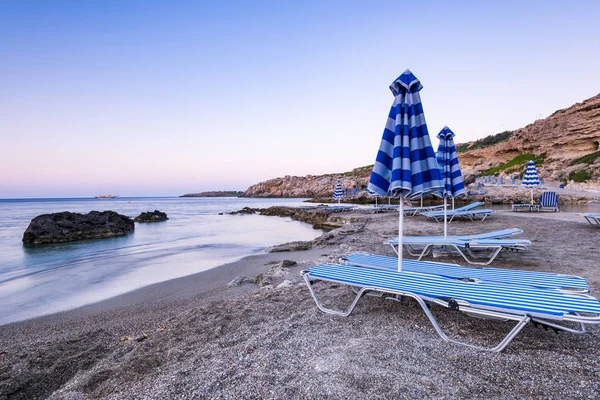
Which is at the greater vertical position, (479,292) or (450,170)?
(450,170)

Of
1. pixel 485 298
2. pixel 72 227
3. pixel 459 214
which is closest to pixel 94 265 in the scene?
pixel 72 227

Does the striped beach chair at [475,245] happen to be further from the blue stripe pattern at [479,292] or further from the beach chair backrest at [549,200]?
the beach chair backrest at [549,200]

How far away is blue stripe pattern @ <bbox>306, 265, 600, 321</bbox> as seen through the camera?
274 centimetres

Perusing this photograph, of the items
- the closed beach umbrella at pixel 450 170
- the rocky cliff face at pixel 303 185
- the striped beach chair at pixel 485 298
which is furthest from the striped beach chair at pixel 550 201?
the rocky cliff face at pixel 303 185

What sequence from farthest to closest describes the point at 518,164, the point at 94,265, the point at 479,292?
the point at 518,164 < the point at 94,265 < the point at 479,292

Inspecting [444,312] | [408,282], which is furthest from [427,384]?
[444,312]

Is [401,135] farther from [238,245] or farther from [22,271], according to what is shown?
A: [22,271]

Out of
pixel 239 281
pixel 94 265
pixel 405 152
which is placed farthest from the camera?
pixel 94 265

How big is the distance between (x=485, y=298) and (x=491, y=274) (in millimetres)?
1573

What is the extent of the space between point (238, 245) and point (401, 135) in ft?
39.8

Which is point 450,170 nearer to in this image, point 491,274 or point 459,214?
point 491,274

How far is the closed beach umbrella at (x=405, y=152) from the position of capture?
12.4 ft

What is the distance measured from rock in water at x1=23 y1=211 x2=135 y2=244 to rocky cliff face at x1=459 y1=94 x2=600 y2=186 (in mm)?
37947

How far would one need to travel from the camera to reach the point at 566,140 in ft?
127
